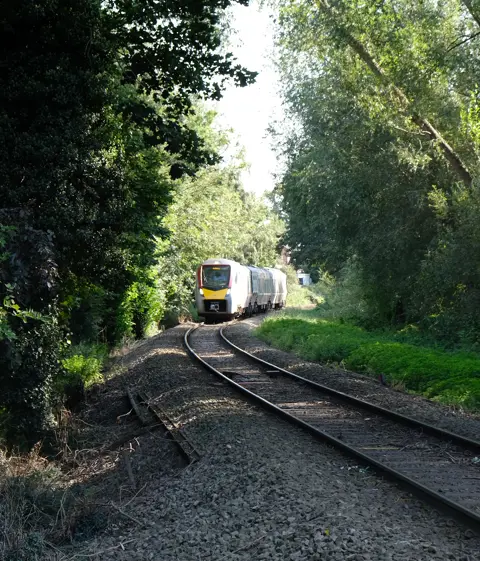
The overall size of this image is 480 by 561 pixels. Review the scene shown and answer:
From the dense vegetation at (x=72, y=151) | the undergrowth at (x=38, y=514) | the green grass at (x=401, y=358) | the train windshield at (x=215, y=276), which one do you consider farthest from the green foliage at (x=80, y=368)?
the train windshield at (x=215, y=276)

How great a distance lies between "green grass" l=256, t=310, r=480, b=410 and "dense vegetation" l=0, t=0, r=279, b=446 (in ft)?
20.7

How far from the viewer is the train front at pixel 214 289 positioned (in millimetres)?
35466

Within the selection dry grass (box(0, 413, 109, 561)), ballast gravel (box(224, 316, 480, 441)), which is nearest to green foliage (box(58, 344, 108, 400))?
dry grass (box(0, 413, 109, 561))

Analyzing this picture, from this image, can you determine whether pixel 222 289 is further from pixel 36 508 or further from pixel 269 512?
pixel 269 512

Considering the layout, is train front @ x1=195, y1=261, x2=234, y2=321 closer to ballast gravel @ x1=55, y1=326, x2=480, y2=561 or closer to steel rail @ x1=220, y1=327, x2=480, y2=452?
steel rail @ x1=220, y1=327, x2=480, y2=452

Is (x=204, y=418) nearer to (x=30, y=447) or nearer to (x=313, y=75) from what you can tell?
(x=30, y=447)

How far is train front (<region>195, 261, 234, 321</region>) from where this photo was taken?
3547 cm

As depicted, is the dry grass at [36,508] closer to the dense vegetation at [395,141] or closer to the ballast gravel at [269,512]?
the ballast gravel at [269,512]

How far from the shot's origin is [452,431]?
32.3 feet

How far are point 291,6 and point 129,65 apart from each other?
8379mm

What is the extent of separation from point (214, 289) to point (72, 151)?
24.5 m

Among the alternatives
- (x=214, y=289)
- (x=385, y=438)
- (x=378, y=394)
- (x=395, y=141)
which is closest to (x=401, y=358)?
(x=378, y=394)

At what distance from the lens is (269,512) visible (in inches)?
258

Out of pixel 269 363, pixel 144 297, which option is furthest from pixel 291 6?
pixel 144 297
